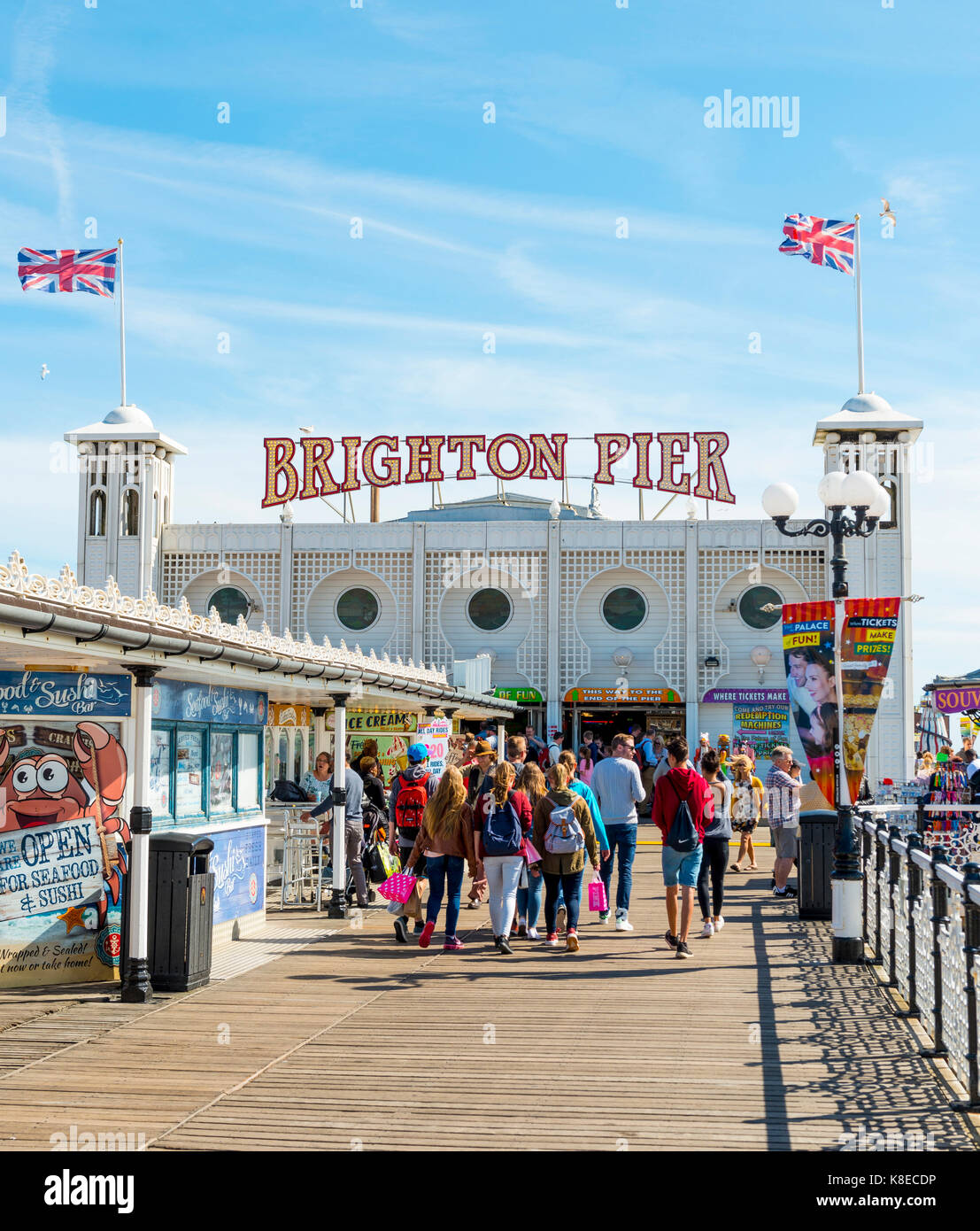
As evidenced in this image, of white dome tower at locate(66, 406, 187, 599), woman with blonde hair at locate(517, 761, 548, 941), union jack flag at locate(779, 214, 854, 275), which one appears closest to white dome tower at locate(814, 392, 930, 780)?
union jack flag at locate(779, 214, 854, 275)

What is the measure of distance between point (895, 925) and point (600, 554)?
23764 millimetres

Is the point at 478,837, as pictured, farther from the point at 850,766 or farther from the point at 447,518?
the point at 447,518

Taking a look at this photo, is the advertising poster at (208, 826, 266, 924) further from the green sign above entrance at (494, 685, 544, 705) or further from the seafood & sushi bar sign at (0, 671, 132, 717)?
the green sign above entrance at (494, 685, 544, 705)

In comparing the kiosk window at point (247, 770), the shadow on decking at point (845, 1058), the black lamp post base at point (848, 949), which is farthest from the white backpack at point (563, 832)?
the kiosk window at point (247, 770)

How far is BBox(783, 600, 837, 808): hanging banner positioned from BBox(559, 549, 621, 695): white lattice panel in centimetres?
1958

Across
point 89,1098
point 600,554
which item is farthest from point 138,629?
point 600,554

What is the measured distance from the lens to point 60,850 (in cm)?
946

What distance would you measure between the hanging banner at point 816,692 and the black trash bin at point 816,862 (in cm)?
46

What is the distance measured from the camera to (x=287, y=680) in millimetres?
11594

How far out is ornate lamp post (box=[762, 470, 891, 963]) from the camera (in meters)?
10.2

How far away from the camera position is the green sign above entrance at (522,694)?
32375mm

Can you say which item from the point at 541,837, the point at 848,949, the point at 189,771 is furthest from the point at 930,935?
the point at 189,771

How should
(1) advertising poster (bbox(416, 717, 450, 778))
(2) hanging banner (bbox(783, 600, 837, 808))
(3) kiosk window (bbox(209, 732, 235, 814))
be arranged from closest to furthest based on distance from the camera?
(3) kiosk window (bbox(209, 732, 235, 814)), (2) hanging banner (bbox(783, 600, 837, 808)), (1) advertising poster (bbox(416, 717, 450, 778))
